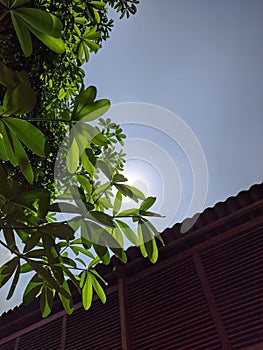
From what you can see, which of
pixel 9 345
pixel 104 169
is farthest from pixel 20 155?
pixel 9 345

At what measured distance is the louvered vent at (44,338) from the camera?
3.73 metres

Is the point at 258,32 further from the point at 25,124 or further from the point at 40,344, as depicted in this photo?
the point at 40,344

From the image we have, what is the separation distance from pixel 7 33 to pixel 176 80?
129 inches

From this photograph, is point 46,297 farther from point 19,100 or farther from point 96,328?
point 96,328

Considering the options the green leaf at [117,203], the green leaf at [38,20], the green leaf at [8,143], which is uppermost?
the green leaf at [38,20]

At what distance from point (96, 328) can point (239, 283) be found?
167cm

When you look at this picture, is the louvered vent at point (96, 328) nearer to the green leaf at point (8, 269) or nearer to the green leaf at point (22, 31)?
the green leaf at point (8, 269)

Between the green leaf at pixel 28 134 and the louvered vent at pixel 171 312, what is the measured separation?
2.42 metres

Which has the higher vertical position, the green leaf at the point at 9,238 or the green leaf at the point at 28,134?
the green leaf at the point at 28,134

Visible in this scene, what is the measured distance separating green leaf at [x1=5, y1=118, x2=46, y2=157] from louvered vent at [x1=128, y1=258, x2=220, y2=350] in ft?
7.95

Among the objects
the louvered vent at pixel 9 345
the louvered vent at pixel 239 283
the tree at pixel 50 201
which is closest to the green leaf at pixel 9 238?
the tree at pixel 50 201

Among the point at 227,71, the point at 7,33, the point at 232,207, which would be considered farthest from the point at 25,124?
the point at 227,71

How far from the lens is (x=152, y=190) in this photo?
247 cm

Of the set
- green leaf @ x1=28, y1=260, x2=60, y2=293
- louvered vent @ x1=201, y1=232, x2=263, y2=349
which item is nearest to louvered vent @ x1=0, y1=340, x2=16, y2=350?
louvered vent @ x1=201, y1=232, x2=263, y2=349
